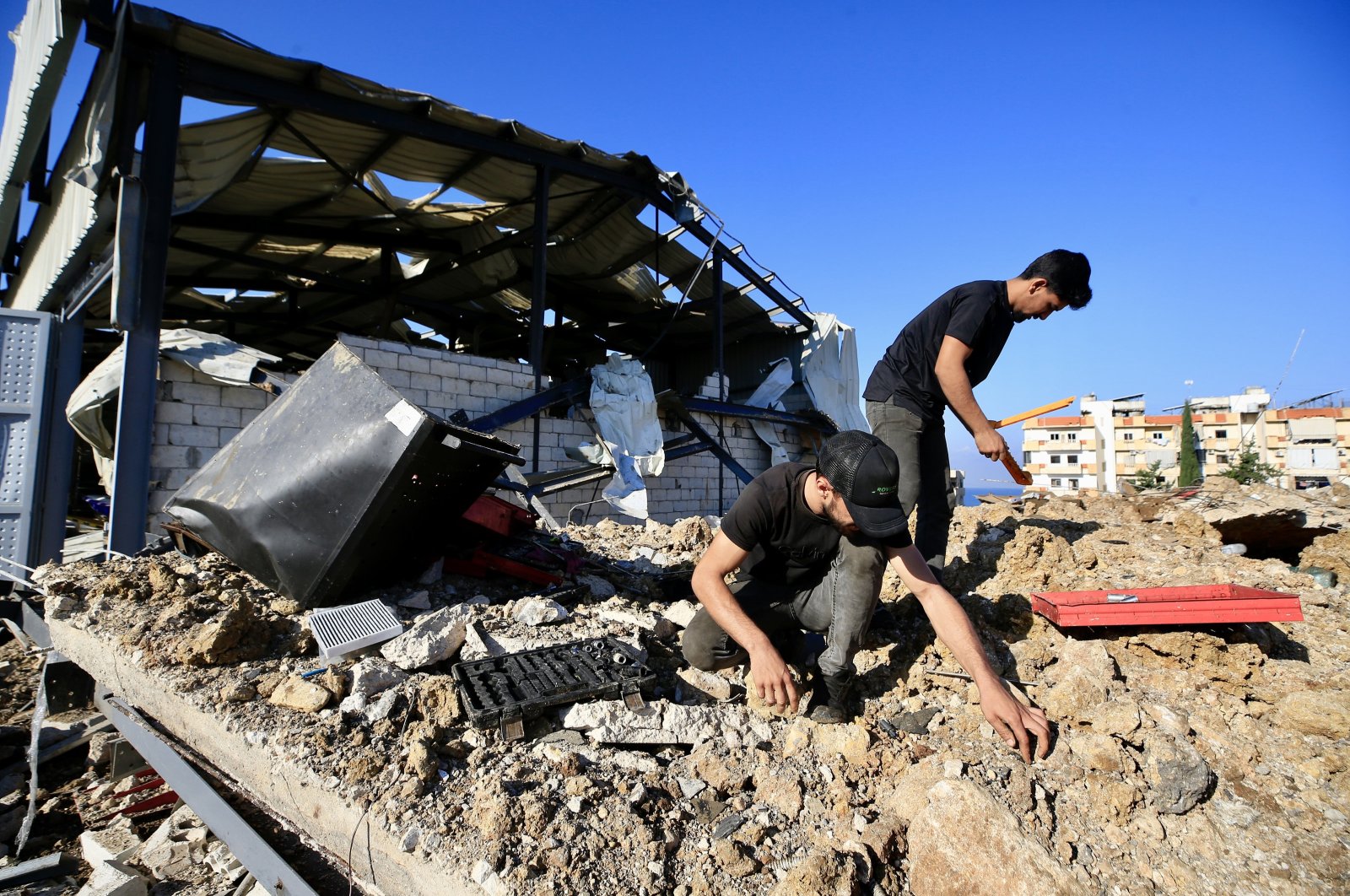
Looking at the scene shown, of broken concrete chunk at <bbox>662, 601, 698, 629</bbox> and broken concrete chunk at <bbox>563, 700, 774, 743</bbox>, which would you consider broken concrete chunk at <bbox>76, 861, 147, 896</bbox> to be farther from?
broken concrete chunk at <bbox>662, 601, 698, 629</bbox>

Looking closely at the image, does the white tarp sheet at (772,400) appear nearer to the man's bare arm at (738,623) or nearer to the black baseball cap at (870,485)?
the man's bare arm at (738,623)

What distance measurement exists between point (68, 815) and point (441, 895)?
2293 millimetres

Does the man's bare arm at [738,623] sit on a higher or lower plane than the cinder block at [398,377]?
lower

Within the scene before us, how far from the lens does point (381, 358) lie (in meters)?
5.73

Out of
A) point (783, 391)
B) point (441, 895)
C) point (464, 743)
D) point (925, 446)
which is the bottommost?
point (441, 895)

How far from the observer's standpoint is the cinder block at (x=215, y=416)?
4.76m

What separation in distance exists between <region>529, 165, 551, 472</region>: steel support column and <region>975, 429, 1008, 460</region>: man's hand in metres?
5.10

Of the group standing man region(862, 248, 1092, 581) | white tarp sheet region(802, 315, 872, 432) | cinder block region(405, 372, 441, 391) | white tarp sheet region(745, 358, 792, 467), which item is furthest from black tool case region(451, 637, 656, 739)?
white tarp sheet region(802, 315, 872, 432)

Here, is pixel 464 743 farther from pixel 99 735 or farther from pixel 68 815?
pixel 99 735

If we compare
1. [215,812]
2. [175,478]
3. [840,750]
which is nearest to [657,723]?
[840,750]

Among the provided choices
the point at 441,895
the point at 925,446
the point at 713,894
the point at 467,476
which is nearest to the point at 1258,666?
the point at 925,446

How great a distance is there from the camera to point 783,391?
35.4ft

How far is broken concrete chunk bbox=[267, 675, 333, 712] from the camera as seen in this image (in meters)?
2.02

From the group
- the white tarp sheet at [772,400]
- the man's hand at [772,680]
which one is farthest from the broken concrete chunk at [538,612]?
the white tarp sheet at [772,400]
